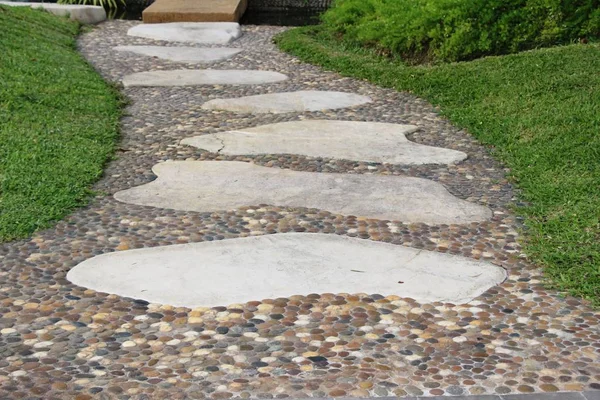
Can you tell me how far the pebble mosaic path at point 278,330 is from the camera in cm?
300

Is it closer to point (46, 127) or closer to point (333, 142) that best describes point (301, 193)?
point (333, 142)

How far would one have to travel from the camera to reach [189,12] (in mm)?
10859

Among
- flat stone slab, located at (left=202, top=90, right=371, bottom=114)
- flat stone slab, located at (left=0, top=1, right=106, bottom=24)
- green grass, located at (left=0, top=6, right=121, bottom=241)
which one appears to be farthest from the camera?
flat stone slab, located at (left=0, top=1, right=106, bottom=24)

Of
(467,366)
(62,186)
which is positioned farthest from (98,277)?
(467,366)

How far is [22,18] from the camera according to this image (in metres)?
9.58

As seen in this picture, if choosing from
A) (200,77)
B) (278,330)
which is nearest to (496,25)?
(200,77)

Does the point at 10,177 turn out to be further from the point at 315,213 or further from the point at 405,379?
the point at 405,379

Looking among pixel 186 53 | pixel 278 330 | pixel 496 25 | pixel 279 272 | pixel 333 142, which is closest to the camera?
pixel 278 330

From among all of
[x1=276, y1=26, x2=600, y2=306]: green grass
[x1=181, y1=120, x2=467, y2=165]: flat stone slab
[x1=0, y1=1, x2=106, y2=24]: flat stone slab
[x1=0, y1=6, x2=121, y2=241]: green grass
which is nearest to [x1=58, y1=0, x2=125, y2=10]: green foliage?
[x1=0, y1=1, x2=106, y2=24]: flat stone slab

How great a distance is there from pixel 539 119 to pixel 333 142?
1.42m

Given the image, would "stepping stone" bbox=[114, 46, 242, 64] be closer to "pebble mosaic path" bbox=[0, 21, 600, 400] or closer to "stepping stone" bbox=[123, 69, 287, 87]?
"stepping stone" bbox=[123, 69, 287, 87]

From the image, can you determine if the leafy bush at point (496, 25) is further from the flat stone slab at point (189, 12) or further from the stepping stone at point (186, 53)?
the flat stone slab at point (189, 12)

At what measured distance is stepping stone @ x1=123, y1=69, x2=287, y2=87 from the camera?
25.4ft

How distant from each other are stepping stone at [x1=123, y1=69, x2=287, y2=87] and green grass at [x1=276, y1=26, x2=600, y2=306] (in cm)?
77
